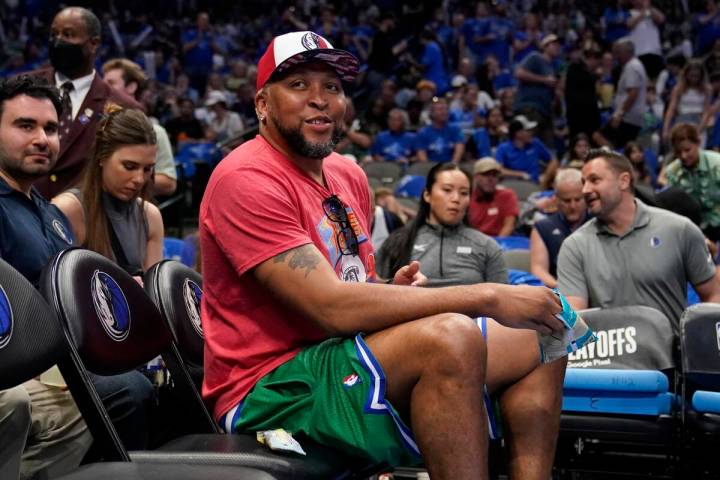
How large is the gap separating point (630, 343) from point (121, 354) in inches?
85.2

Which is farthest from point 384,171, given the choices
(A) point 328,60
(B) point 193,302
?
(A) point 328,60

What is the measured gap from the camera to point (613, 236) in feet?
16.0

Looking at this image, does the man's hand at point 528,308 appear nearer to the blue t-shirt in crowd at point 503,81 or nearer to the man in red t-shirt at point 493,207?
the man in red t-shirt at point 493,207

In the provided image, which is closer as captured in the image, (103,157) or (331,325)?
(331,325)

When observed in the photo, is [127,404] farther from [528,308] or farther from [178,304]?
[528,308]

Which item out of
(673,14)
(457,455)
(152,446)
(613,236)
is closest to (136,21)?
(673,14)

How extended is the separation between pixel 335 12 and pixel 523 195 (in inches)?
352

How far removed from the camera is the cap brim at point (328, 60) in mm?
2578

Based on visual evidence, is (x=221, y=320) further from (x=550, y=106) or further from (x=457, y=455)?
(x=550, y=106)

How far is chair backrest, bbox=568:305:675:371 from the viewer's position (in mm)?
3887

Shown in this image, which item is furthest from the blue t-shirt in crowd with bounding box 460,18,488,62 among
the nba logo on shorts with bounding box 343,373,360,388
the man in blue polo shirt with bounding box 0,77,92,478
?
the nba logo on shorts with bounding box 343,373,360,388

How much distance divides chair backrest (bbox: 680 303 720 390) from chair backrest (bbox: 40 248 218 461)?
187 cm

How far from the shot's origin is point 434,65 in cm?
1380

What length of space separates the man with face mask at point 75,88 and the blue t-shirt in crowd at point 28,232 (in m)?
1.28
